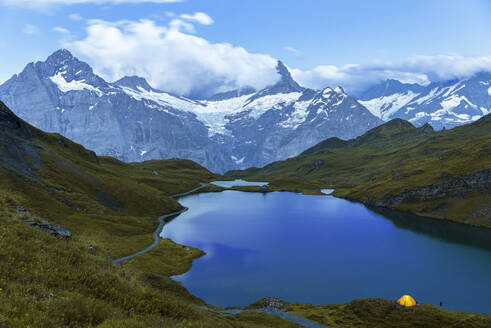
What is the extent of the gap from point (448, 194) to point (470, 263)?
8396 centimetres

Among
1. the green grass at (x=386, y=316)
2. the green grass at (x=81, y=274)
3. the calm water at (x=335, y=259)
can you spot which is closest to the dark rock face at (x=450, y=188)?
the calm water at (x=335, y=259)

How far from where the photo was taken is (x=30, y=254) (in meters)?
18.5

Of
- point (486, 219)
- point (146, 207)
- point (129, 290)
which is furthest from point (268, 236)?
point (129, 290)

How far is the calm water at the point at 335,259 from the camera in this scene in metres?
73.9

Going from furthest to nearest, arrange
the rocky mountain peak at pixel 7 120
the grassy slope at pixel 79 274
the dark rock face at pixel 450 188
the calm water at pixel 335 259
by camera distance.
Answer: the dark rock face at pixel 450 188 < the rocky mountain peak at pixel 7 120 < the calm water at pixel 335 259 < the grassy slope at pixel 79 274

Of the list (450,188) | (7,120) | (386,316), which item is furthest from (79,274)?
(450,188)


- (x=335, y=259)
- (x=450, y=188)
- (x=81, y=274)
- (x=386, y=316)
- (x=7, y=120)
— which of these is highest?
(x=7, y=120)

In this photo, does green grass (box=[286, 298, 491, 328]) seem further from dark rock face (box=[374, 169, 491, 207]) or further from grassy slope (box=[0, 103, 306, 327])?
dark rock face (box=[374, 169, 491, 207])

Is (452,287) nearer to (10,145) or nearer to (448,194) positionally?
(448,194)

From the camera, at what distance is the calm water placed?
73.9 m

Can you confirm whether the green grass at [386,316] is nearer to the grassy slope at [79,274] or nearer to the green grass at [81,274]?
the green grass at [81,274]

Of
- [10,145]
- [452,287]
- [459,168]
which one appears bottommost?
[452,287]

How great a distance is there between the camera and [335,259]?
9844 cm

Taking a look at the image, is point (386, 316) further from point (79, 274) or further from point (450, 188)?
point (450, 188)
